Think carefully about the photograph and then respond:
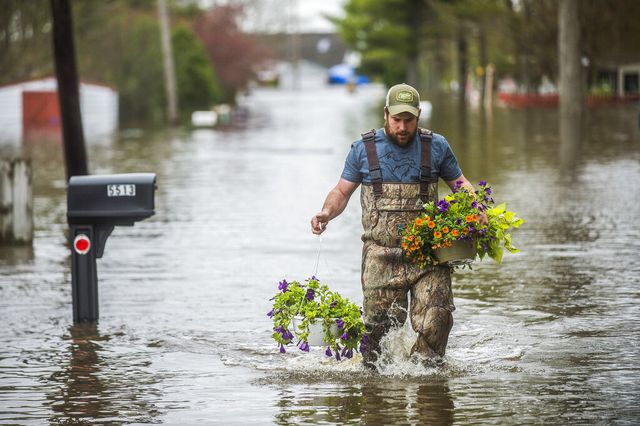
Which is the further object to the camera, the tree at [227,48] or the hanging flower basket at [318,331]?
the tree at [227,48]

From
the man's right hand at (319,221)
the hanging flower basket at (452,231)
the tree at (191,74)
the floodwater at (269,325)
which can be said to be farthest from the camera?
the tree at (191,74)

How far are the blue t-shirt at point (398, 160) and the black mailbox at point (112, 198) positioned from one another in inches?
82.9

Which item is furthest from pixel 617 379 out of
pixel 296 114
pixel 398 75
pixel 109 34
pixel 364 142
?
pixel 398 75

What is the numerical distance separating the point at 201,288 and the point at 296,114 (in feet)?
155

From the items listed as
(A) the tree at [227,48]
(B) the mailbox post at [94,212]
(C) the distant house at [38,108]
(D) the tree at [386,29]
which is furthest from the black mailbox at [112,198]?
(D) the tree at [386,29]

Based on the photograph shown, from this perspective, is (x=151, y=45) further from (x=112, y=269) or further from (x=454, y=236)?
(x=454, y=236)

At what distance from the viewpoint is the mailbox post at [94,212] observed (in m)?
10.1

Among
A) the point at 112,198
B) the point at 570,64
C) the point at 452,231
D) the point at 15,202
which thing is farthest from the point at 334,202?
the point at 570,64

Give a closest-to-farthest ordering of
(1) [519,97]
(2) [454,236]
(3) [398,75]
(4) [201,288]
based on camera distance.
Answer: (2) [454,236], (4) [201,288], (1) [519,97], (3) [398,75]

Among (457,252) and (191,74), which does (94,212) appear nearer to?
(457,252)

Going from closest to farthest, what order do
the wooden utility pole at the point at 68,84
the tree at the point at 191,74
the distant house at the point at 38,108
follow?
the wooden utility pole at the point at 68,84 → the distant house at the point at 38,108 → the tree at the point at 191,74

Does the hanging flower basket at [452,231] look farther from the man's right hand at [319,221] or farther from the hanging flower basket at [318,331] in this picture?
the hanging flower basket at [318,331]

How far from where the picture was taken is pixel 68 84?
1888 centimetres

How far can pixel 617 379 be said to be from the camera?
27.1 feet
